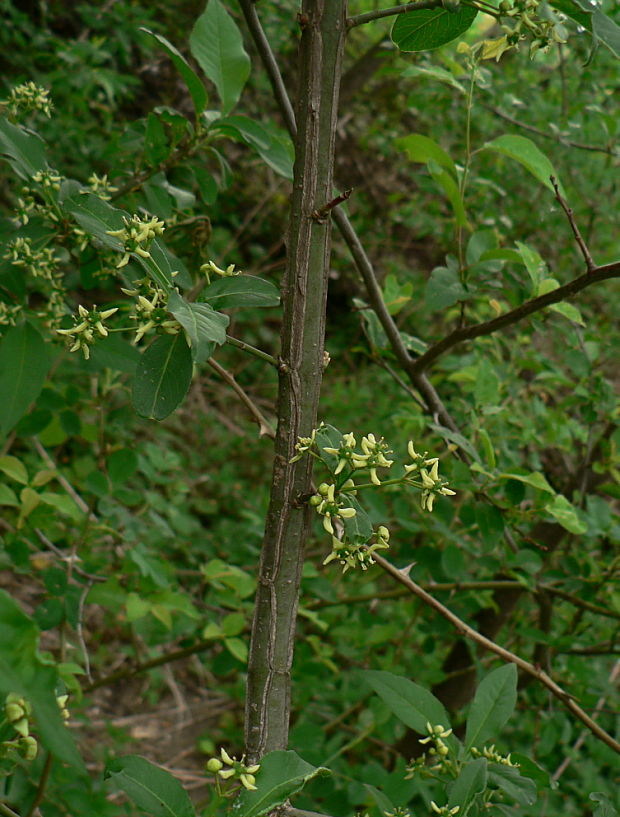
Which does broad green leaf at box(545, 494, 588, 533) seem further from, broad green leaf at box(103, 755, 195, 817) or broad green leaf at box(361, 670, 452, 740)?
broad green leaf at box(103, 755, 195, 817)

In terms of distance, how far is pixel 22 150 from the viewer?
37.4 inches

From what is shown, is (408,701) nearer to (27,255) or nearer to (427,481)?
(427,481)

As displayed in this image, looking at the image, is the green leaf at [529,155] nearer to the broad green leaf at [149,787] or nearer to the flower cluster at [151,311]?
the flower cluster at [151,311]

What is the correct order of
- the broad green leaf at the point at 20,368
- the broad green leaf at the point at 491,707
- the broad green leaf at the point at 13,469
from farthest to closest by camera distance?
the broad green leaf at the point at 13,469 < the broad green leaf at the point at 20,368 < the broad green leaf at the point at 491,707

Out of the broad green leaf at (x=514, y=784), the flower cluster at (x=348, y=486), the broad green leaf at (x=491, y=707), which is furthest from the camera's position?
the broad green leaf at (x=491, y=707)

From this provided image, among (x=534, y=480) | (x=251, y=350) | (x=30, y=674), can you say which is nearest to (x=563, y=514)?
(x=534, y=480)

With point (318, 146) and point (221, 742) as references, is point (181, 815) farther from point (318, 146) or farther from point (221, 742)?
point (221, 742)

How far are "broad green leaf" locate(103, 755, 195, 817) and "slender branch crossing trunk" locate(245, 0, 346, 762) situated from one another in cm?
8

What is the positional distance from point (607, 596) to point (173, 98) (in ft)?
10.8

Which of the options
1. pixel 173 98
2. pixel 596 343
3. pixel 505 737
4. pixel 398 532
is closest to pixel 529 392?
pixel 596 343

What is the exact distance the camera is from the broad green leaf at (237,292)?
0.68 m

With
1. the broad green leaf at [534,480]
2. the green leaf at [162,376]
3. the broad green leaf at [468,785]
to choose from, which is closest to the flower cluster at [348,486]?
the green leaf at [162,376]

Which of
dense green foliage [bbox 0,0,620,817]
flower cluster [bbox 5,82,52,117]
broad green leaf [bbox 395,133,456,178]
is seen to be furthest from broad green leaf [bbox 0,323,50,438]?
broad green leaf [bbox 395,133,456,178]

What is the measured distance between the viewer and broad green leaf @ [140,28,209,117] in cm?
89
